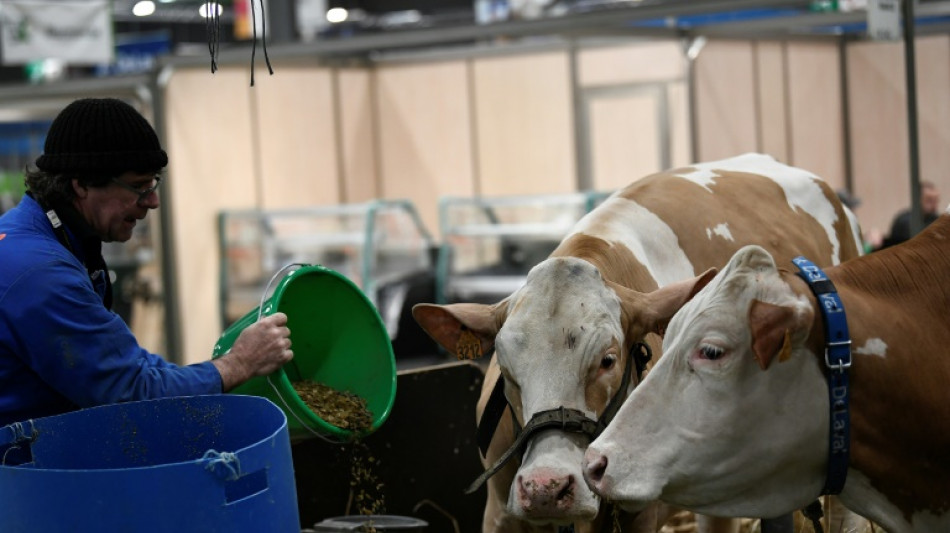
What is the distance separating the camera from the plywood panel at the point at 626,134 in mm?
10477

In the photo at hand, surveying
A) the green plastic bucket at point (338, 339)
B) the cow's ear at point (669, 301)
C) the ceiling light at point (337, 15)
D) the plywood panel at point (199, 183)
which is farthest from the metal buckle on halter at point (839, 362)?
the ceiling light at point (337, 15)

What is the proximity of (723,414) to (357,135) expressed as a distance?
10251 millimetres

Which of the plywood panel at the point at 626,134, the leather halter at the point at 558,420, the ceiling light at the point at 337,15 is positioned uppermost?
the ceiling light at the point at 337,15

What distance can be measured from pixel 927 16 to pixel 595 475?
548 centimetres

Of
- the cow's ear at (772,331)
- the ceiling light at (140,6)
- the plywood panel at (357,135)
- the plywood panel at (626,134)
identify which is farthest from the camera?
the plywood panel at (357,135)

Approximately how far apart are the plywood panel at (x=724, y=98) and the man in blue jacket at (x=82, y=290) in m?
5.03

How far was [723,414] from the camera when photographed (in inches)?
84.9

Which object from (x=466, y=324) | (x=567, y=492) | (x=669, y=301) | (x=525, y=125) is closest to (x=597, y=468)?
(x=567, y=492)

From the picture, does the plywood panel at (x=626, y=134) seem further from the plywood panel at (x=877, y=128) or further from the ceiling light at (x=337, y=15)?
the ceiling light at (x=337, y=15)

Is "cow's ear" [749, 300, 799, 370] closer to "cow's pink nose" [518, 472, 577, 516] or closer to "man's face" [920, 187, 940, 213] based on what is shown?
"cow's pink nose" [518, 472, 577, 516]

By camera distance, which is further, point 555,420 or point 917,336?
point 555,420

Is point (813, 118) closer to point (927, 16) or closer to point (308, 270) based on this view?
point (927, 16)

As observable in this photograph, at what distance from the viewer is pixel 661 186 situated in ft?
12.7

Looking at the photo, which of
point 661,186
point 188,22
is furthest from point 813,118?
point 188,22
